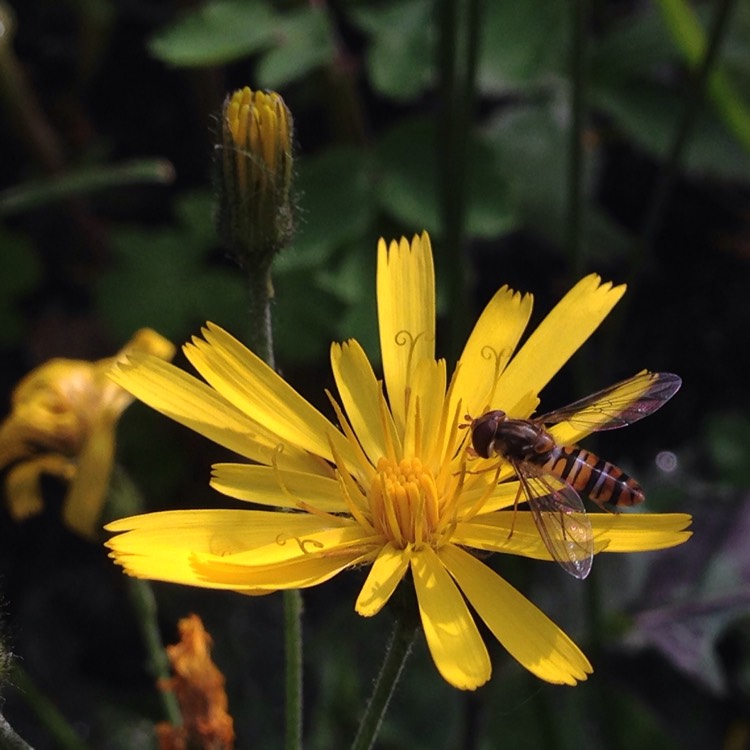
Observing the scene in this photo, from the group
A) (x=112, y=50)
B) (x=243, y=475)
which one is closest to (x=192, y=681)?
(x=243, y=475)

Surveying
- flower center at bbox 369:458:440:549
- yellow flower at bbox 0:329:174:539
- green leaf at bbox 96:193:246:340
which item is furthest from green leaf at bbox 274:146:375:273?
flower center at bbox 369:458:440:549

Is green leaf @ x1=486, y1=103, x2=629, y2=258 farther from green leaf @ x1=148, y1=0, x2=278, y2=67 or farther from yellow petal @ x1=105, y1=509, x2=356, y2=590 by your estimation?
yellow petal @ x1=105, y1=509, x2=356, y2=590

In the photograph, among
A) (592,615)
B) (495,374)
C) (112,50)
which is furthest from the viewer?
(112,50)

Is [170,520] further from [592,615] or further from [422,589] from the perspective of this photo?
[592,615]

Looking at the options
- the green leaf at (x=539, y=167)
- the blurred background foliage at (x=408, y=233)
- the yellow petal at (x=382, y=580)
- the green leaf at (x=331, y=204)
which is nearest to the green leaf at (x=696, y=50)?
the blurred background foliage at (x=408, y=233)

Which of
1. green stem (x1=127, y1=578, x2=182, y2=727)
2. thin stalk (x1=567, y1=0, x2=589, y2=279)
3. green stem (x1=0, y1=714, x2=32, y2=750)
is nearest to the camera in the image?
green stem (x1=0, y1=714, x2=32, y2=750)

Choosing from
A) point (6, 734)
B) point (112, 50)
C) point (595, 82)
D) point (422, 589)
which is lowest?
point (6, 734)

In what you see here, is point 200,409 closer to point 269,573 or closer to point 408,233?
point 269,573

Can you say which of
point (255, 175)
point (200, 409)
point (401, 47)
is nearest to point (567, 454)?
point (200, 409)
